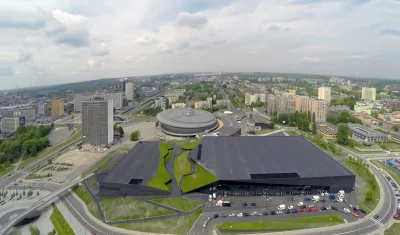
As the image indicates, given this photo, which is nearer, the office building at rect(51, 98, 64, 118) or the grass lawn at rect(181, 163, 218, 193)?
the grass lawn at rect(181, 163, 218, 193)

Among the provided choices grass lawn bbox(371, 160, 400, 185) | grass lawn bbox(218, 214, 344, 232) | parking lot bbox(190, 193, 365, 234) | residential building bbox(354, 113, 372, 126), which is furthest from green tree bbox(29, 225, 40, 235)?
residential building bbox(354, 113, 372, 126)

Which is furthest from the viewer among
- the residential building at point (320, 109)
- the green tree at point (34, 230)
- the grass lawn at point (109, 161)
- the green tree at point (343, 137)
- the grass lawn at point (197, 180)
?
the residential building at point (320, 109)

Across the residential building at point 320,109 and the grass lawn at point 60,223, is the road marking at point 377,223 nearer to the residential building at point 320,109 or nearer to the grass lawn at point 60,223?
the grass lawn at point 60,223

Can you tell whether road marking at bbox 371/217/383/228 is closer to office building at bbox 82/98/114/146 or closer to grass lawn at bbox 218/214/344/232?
grass lawn at bbox 218/214/344/232

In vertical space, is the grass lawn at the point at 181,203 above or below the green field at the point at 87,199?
above

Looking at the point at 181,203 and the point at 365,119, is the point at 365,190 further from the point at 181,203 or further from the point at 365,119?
the point at 365,119

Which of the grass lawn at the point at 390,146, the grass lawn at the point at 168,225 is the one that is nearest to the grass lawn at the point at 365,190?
the grass lawn at the point at 390,146

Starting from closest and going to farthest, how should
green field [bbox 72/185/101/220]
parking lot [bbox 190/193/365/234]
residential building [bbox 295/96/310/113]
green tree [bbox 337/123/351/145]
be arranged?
1. parking lot [bbox 190/193/365/234]
2. green field [bbox 72/185/101/220]
3. green tree [bbox 337/123/351/145]
4. residential building [bbox 295/96/310/113]
